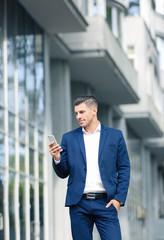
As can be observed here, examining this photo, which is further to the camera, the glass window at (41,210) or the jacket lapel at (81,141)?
the glass window at (41,210)

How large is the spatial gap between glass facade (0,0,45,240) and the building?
2 centimetres

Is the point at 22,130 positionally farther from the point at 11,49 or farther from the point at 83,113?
the point at 83,113

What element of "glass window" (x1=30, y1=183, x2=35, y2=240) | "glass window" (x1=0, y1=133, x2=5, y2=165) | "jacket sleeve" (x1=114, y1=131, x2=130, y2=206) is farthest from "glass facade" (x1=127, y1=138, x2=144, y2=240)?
"jacket sleeve" (x1=114, y1=131, x2=130, y2=206)

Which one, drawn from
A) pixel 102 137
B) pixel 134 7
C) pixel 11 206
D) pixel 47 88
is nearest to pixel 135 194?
pixel 134 7

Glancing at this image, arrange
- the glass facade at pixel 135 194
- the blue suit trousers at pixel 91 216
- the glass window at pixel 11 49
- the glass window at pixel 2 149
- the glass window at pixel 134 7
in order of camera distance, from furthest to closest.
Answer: the glass facade at pixel 135 194 → the glass window at pixel 134 7 → the glass window at pixel 11 49 → the glass window at pixel 2 149 → the blue suit trousers at pixel 91 216

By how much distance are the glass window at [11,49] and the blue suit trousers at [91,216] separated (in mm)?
6692

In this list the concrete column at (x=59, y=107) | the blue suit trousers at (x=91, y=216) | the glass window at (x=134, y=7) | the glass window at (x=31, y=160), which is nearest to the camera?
the blue suit trousers at (x=91, y=216)

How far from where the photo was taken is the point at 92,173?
6137mm

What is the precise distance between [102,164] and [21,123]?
24.1ft

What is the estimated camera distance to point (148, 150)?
39344 millimetres

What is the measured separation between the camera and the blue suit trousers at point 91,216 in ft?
19.9

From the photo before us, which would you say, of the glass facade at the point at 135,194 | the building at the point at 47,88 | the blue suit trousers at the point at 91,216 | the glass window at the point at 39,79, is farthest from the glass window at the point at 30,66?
the glass facade at the point at 135,194

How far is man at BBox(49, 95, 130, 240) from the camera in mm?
6066

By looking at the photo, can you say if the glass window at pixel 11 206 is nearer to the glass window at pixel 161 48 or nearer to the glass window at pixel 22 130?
the glass window at pixel 22 130
